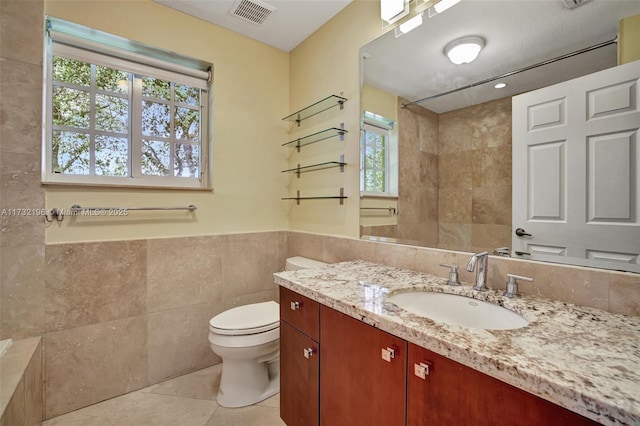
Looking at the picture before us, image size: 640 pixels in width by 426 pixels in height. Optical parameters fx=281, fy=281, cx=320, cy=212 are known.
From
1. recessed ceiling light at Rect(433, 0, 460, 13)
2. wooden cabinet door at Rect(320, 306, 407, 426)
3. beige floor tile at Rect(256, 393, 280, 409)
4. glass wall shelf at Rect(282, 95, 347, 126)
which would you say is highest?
recessed ceiling light at Rect(433, 0, 460, 13)

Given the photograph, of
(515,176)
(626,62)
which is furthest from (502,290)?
(626,62)

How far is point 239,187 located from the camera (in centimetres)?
225

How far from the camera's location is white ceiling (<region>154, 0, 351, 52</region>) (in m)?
1.88

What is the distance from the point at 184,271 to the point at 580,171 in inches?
85.9

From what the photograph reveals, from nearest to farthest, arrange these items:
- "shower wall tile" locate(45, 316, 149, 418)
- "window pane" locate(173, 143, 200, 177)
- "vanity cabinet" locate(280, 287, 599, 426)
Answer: "vanity cabinet" locate(280, 287, 599, 426) < "shower wall tile" locate(45, 316, 149, 418) < "window pane" locate(173, 143, 200, 177)

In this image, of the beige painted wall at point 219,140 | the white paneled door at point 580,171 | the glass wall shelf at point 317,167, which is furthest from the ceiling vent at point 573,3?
the beige painted wall at point 219,140

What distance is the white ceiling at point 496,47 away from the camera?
3.27ft

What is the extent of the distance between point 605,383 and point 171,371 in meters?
2.22

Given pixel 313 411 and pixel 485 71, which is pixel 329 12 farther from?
pixel 313 411

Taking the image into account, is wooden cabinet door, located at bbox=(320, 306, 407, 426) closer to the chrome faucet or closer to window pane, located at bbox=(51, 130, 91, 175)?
the chrome faucet

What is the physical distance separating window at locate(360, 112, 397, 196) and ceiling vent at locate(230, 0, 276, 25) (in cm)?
102

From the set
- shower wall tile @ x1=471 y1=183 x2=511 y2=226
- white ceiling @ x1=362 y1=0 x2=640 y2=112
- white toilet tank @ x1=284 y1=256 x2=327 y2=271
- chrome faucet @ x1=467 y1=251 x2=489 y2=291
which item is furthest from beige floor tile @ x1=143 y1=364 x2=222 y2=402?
white ceiling @ x1=362 y1=0 x2=640 y2=112

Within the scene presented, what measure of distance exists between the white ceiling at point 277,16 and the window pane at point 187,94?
492 mm

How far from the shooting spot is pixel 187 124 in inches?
83.4
